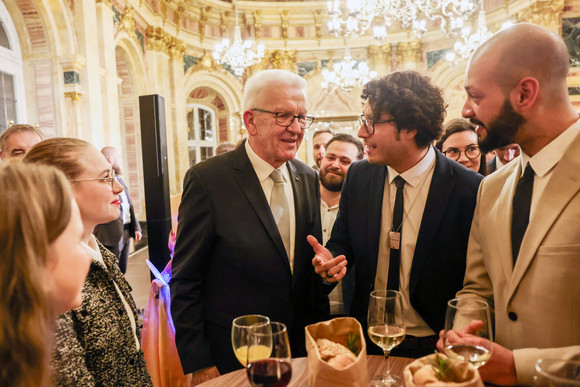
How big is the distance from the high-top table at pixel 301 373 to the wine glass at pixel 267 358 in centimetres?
42

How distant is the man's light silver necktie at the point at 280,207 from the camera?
6.91ft

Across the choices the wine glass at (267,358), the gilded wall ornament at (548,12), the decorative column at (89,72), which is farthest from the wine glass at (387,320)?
the gilded wall ornament at (548,12)

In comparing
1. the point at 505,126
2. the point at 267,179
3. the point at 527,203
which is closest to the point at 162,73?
the point at 267,179

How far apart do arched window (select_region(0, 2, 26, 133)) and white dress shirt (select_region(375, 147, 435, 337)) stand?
5.67 m

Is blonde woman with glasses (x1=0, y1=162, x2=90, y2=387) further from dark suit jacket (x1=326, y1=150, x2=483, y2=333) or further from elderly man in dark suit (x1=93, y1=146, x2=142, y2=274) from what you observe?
elderly man in dark suit (x1=93, y1=146, x2=142, y2=274)

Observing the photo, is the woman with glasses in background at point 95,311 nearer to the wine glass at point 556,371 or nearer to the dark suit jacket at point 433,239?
the dark suit jacket at point 433,239

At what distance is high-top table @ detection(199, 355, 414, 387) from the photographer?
145 cm

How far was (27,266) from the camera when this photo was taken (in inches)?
33.3

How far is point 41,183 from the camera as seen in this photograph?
905 mm

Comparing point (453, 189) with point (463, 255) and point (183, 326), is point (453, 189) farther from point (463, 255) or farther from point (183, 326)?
point (183, 326)

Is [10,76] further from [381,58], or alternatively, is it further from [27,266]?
[381,58]

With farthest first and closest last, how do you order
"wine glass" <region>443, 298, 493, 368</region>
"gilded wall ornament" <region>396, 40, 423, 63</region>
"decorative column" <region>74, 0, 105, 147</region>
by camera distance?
1. "gilded wall ornament" <region>396, 40, 423, 63</region>
2. "decorative column" <region>74, 0, 105, 147</region>
3. "wine glass" <region>443, 298, 493, 368</region>

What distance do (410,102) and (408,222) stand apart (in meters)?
0.63

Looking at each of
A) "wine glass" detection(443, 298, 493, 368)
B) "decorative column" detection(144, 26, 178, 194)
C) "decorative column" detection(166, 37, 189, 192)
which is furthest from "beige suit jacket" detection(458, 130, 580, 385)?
"decorative column" detection(166, 37, 189, 192)
